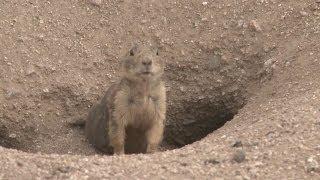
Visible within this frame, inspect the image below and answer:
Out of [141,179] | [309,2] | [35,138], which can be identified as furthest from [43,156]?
[309,2]

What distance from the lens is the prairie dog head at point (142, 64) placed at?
7.12 meters

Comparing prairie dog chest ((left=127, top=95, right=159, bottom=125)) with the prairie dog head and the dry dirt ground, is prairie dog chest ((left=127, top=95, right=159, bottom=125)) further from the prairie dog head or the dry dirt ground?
the dry dirt ground

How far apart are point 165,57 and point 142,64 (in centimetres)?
166

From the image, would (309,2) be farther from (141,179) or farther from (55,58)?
(141,179)

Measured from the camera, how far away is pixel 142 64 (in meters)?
7.12

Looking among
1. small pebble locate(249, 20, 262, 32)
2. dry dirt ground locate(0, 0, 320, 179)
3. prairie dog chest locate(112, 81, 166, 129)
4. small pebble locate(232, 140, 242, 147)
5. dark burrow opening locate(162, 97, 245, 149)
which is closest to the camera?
small pebble locate(232, 140, 242, 147)

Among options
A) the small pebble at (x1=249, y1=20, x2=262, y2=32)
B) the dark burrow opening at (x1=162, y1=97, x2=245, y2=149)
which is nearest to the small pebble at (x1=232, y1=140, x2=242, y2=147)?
the dark burrow opening at (x1=162, y1=97, x2=245, y2=149)

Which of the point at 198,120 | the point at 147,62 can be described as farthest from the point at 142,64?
the point at 198,120

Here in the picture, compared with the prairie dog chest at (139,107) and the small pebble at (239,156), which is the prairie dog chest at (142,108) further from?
the small pebble at (239,156)

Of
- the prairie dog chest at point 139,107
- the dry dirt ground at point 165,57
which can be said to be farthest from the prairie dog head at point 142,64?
the dry dirt ground at point 165,57

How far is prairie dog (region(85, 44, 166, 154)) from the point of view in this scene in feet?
23.9

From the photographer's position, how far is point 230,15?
8.75 m

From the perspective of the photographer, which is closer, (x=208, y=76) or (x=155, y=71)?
(x=155, y=71)

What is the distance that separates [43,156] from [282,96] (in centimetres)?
276
